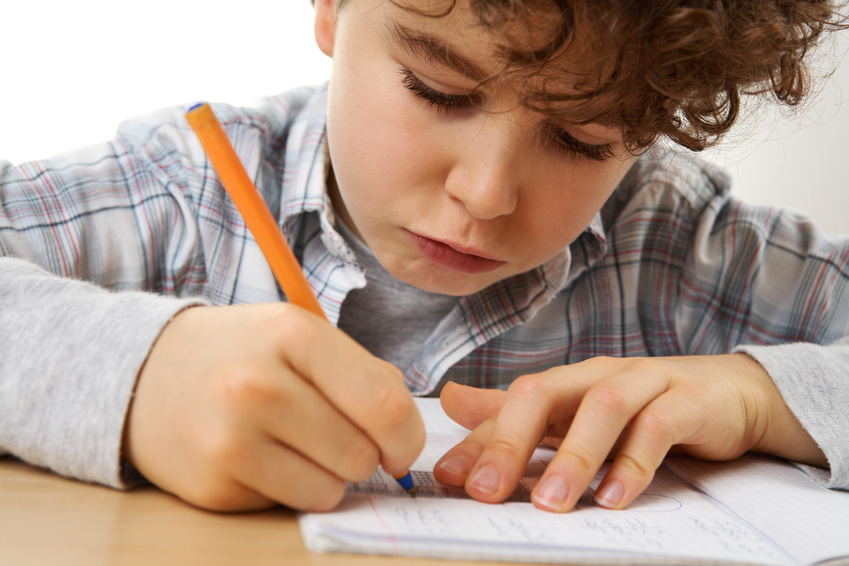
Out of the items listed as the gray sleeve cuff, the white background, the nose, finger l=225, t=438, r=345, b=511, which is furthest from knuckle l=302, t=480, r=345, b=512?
the white background

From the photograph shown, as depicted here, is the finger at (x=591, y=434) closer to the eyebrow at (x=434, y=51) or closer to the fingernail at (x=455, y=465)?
the fingernail at (x=455, y=465)

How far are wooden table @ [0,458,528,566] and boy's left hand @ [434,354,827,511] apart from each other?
0.10 metres

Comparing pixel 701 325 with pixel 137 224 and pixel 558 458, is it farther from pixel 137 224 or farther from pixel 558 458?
pixel 137 224

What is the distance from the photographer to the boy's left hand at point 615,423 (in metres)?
0.37

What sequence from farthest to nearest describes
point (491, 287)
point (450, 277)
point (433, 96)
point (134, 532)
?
point (491, 287) < point (450, 277) < point (433, 96) < point (134, 532)

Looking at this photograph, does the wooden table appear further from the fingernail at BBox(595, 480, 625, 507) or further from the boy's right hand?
the fingernail at BBox(595, 480, 625, 507)

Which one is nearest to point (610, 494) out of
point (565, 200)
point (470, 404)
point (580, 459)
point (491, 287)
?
point (580, 459)

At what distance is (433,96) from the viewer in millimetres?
482

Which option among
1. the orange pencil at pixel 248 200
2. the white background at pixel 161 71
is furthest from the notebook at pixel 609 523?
the white background at pixel 161 71

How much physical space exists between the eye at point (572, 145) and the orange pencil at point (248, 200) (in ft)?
0.73

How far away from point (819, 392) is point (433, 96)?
14.8 inches

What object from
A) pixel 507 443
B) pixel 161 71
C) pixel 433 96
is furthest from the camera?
pixel 161 71

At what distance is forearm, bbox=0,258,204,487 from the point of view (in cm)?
33

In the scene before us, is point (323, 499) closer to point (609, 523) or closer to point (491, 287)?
point (609, 523)
